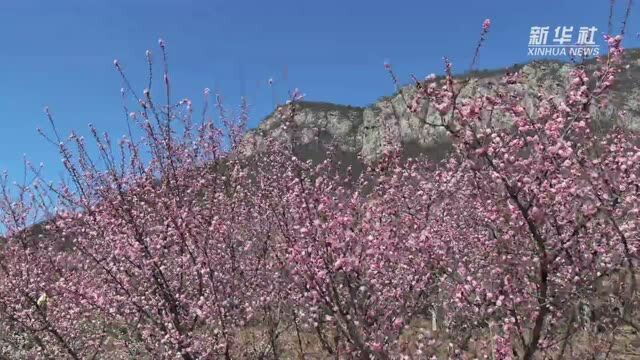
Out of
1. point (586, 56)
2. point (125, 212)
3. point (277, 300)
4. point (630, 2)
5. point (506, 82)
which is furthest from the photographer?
point (277, 300)

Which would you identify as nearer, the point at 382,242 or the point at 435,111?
the point at 435,111

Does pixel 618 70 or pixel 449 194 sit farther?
pixel 449 194

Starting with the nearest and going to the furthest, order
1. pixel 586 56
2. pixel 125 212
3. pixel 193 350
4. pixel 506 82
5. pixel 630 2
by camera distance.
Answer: pixel 630 2, pixel 506 82, pixel 586 56, pixel 193 350, pixel 125 212

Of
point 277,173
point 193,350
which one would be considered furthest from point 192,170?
point 193,350

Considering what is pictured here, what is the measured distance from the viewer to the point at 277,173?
29.2ft

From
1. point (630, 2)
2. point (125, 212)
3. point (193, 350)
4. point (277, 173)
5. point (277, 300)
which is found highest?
point (630, 2)

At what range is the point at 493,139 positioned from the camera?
17.3 ft

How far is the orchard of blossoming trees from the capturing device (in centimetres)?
537

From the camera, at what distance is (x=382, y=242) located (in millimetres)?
7461

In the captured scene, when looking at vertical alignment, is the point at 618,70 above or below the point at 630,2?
below

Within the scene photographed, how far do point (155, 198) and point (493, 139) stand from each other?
215 inches

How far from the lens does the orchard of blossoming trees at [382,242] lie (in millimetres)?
5367

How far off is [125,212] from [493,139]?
213 inches

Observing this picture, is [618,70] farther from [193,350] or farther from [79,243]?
[79,243]
